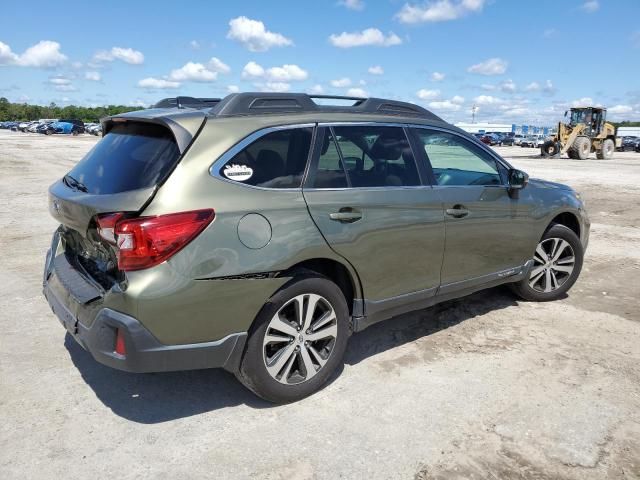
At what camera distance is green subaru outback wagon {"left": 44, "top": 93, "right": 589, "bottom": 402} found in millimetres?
2803

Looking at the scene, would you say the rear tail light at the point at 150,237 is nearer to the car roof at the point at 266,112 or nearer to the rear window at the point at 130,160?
the rear window at the point at 130,160

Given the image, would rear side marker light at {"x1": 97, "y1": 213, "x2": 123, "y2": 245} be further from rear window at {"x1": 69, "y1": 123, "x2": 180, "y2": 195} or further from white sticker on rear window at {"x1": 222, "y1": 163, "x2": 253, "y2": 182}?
white sticker on rear window at {"x1": 222, "y1": 163, "x2": 253, "y2": 182}

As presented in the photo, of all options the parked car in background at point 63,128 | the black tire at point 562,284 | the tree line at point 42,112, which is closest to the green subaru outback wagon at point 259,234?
the black tire at point 562,284

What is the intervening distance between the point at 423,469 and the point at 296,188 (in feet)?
5.45

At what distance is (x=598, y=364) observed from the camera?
12.8ft

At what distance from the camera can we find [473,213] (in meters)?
4.18

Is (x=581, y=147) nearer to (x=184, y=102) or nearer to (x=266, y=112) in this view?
(x=184, y=102)

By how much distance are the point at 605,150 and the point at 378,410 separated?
114ft

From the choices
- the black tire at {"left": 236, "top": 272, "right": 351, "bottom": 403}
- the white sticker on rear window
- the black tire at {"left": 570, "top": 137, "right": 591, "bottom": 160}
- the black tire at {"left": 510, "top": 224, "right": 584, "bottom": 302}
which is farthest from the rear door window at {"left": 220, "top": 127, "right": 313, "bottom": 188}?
the black tire at {"left": 570, "top": 137, "right": 591, "bottom": 160}

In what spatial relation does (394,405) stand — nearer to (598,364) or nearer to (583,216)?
(598,364)

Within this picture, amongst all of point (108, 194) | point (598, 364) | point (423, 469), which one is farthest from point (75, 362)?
point (598, 364)

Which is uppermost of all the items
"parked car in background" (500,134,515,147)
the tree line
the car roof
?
the tree line

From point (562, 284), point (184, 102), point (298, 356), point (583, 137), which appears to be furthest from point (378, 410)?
point (583, 137)

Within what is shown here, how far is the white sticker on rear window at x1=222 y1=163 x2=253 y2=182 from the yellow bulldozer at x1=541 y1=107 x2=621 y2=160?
106ft
